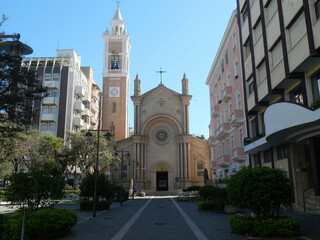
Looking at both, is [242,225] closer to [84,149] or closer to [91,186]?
[91,186]

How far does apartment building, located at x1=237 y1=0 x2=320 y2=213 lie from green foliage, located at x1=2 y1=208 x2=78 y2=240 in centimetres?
1003

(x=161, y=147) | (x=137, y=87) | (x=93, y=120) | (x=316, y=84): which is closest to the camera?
(x=316, y=84)

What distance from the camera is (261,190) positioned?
9148mm

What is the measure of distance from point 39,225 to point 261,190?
701 centimetres

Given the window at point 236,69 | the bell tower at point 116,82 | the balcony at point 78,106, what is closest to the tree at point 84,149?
the balcony at point 78,106

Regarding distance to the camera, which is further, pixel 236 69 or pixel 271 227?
pixel 236 69

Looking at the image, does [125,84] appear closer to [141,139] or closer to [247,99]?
[141,139]

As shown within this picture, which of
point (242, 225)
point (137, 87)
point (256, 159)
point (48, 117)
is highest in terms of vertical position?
point (137, 87)

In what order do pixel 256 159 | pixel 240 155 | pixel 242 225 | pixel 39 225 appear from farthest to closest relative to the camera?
1. pixel 240 155
2. pixel 256 159
3. pixel 242 225
4. pixel 39 225

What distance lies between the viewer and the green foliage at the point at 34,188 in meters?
10.0

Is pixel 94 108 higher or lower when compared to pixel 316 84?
higher

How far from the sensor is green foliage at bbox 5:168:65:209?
10.0 metres

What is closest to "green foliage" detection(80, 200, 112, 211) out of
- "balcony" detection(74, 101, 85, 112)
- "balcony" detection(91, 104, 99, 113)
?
"balcony" detection(74, 101, 85, 112)

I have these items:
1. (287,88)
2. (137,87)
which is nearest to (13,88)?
(287,88)
